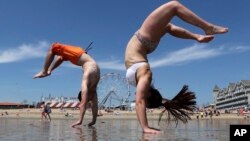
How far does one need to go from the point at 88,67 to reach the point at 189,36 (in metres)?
3.15

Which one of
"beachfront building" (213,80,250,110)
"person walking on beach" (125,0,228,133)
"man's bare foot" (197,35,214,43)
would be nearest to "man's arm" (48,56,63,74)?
"person walking on beach" (125,0,228,133)

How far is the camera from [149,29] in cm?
Answer: 586

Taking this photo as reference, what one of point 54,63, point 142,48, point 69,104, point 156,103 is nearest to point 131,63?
point 142,48

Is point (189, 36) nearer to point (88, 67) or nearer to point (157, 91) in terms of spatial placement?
point (157, 91)

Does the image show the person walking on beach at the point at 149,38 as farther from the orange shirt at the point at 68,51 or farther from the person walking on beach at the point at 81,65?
the orange shirt at the point at 68,51

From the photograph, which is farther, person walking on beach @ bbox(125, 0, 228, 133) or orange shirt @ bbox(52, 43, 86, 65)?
orange shirt @ bbox(52, 43, 86, 65)

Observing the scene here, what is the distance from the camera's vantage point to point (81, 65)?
28.9 feet

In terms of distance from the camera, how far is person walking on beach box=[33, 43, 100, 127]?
8.52 meters

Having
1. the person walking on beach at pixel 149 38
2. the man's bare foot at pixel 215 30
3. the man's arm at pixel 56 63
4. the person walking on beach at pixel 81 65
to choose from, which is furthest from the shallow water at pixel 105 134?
the man's bare foot at pixel 215 30

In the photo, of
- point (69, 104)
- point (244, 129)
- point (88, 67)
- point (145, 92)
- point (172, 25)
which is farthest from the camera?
point (69, 104)

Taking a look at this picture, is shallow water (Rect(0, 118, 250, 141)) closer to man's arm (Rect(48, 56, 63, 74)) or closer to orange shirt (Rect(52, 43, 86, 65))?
man's arm (Rect(48, 56, 63, 74))

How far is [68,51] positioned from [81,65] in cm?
44

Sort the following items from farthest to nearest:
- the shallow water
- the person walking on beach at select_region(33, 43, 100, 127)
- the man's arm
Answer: the man's arm < the person walking on beach at select_region(33, 43, 100, 127) < the shallow water

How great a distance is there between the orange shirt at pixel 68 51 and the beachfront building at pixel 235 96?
5742 inches
